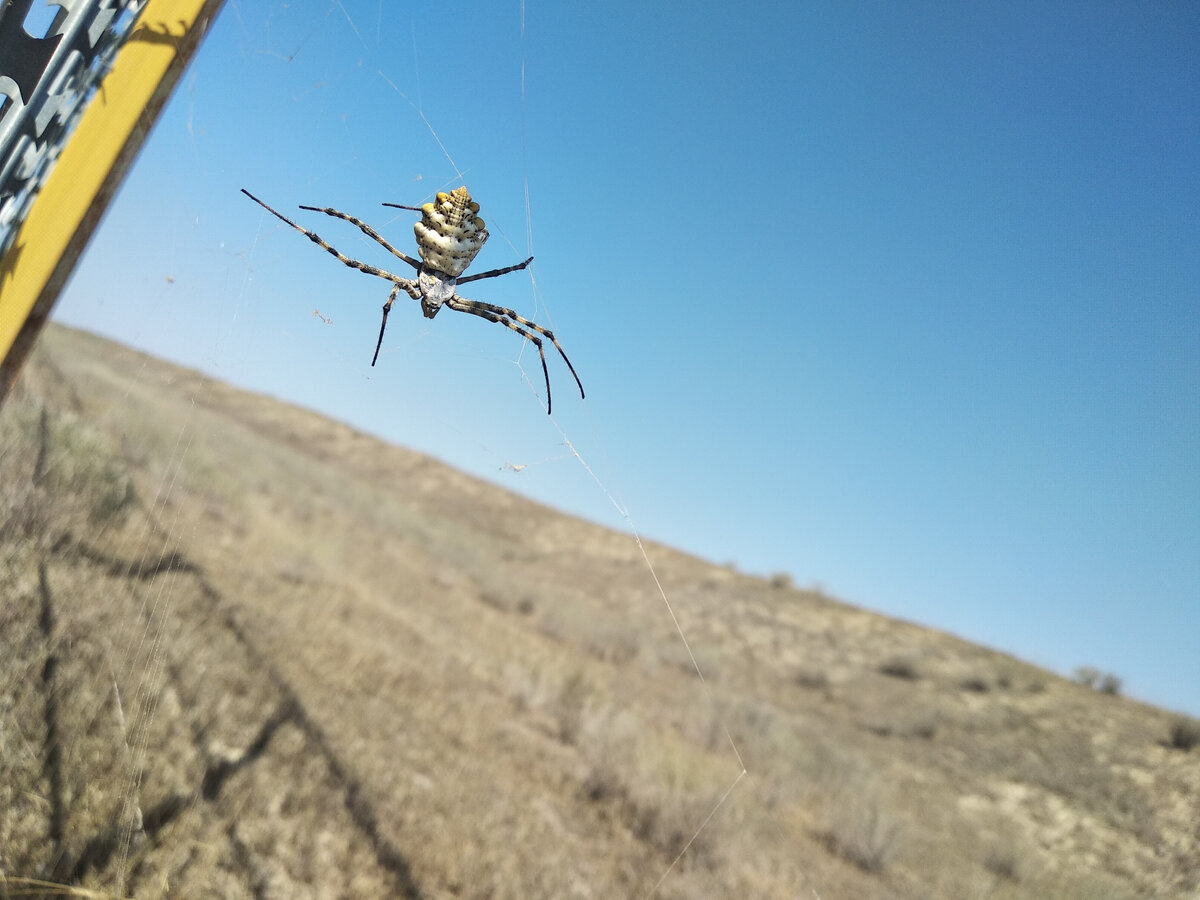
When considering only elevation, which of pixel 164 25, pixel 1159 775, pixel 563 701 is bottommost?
pixel 563 701

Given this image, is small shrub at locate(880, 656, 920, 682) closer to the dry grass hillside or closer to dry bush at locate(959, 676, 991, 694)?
dry bush at locate(959, 676, 991, 694)

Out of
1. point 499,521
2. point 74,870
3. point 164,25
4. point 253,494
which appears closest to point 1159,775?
point 74,870

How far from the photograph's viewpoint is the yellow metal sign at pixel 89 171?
1214 millimetres

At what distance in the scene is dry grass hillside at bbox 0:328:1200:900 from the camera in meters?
3.34

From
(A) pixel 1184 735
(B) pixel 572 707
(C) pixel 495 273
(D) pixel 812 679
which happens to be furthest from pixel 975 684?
(C) pixel 495 273

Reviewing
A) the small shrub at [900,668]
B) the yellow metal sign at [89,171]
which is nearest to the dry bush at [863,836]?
the yellow metal sign at [89,171]

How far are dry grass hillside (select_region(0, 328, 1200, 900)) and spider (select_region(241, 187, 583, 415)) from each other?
5.11 feet

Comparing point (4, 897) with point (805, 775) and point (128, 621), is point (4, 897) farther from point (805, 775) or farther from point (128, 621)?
point (805, 775)

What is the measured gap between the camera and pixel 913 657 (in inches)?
840

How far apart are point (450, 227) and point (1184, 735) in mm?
16861

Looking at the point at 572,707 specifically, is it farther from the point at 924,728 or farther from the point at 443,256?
the point at 924,728

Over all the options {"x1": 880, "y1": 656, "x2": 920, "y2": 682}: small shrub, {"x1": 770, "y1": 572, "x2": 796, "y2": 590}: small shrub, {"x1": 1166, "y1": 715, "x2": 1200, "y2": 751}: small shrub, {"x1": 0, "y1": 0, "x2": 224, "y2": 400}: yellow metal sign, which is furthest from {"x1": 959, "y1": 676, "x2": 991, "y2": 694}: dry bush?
{"x1": 0, "y1": 0, "x2": 224, "y2": 400}: yellow metal sign

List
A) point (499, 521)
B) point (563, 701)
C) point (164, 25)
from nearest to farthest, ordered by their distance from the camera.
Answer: point (164, 25), point (563, 701), point (499, 521)

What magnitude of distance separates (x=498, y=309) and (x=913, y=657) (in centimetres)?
2307
